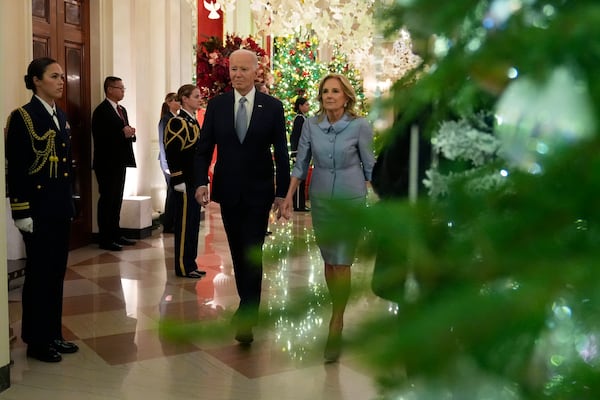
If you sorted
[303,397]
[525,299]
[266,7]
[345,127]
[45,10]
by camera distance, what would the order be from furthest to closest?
[266,7]
[45,10]
[345,127]
[303,397]
[525,299]

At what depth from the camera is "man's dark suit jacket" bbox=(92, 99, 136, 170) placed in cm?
755

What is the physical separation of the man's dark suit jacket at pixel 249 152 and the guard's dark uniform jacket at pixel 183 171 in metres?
1.71

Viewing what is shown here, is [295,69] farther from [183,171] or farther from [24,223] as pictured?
[24,223]

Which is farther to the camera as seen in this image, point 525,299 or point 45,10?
point 45,10

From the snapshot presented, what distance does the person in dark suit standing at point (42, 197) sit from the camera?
370 centimetres

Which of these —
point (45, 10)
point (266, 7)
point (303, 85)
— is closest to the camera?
point (45, 10)

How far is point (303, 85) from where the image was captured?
14672mm

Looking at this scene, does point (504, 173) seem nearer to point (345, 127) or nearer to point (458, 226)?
point (458, 226)

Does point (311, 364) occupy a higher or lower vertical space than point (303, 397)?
higher

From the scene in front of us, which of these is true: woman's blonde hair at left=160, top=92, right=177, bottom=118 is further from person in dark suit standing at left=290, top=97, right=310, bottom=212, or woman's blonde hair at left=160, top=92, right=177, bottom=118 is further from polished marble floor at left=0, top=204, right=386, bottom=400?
person in dark suit standing at left=290, top=97, right=310, bottom=212

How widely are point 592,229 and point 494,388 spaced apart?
0.09 meters

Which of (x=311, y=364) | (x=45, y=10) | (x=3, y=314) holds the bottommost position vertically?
(x=3, y=314)

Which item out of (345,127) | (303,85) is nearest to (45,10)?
(345,127)

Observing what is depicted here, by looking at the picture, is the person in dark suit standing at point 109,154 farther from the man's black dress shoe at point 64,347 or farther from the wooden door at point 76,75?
the man's black dress shoe at point 64,347
